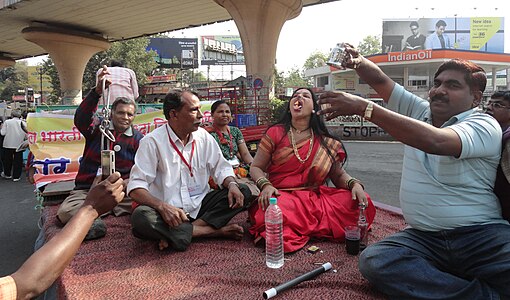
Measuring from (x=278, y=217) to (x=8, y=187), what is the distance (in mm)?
7699

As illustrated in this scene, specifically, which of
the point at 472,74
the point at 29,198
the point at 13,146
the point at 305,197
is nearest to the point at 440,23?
the point at 13,146

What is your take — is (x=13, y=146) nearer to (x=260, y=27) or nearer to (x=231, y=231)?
(x=231, y=231)

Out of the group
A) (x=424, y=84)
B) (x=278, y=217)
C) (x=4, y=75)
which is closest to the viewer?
(x=278, y=217)

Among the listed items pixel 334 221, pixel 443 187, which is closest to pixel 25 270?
pixel 443 187

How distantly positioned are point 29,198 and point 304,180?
593cm

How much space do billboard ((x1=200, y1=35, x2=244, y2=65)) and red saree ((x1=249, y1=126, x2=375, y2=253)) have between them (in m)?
53.9

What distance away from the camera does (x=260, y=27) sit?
14.8 m

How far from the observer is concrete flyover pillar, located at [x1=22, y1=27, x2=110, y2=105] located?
2061cm

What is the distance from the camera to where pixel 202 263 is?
101 inches

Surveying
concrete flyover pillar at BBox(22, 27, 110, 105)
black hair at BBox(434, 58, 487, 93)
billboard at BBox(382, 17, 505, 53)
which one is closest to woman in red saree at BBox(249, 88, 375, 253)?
black hair at BBox(434, 58, 487, 93)

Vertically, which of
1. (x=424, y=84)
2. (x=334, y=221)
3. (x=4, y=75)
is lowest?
(x=334, y=221)

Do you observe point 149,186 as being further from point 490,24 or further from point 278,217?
point 490,24

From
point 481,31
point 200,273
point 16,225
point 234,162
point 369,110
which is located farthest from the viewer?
point 481,31

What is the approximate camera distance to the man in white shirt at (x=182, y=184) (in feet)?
8.79
